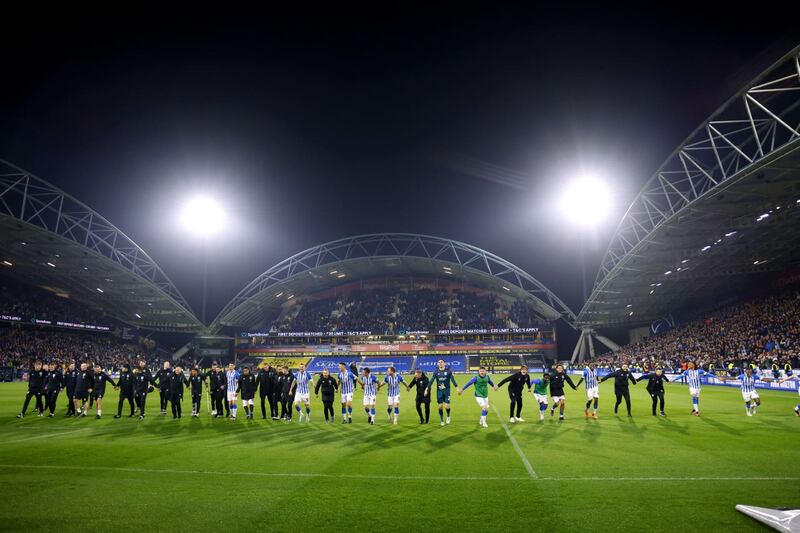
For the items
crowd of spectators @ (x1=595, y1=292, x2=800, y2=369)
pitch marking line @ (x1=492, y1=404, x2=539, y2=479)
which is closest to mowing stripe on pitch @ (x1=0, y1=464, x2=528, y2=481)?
pitch marking line @ (x1=492, y1=404, x2=539, y2=479)

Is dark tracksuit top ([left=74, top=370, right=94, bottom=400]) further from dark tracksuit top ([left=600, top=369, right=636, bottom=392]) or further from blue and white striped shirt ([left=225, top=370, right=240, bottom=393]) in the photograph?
dark tracksuit top ([left=600, top=369, right=636, bottom=392])

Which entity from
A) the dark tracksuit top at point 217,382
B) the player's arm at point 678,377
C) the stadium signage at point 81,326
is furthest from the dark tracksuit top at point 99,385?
the stadium signage at point 81,326

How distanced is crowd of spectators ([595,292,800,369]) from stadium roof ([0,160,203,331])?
4945 centimetres

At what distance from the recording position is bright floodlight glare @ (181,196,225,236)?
46844 millimetres

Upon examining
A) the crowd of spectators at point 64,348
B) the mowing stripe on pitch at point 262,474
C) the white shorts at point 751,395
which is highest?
the crowd of spectators at point 64,348

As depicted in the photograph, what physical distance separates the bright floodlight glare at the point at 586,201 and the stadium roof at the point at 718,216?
3.82 metres

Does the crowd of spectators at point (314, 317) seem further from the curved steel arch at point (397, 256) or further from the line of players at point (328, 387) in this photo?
the line of players at point (328, 387)

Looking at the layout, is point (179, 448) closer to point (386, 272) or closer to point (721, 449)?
point (721, 449)

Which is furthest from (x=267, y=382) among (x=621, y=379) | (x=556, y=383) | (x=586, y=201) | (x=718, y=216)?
(x=586, y=201)

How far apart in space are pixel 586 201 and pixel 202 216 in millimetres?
39808

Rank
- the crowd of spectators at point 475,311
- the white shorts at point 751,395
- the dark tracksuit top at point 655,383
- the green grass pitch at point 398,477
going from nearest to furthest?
the green grass pitch at point 398,477, the white shorts at point 751,395, the dark tracksuit top at point 655,383, the crowd of spectators at point 475,311

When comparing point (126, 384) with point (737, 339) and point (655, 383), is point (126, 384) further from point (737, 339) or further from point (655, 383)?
point (737, 339)

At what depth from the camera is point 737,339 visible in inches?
1574

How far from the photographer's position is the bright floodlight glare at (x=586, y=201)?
39812 millimetres
